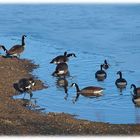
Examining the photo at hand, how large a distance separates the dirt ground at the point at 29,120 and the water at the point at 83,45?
52 centimetres

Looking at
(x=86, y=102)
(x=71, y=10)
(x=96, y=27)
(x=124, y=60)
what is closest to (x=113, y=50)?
(x=124, y=60)

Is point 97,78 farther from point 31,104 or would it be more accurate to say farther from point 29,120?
point 29,120

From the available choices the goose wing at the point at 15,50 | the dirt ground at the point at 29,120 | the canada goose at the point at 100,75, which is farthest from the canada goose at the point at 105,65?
the goose wing at the point at 15,50

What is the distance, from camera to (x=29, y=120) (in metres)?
8.89

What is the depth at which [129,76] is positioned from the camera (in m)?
15.6

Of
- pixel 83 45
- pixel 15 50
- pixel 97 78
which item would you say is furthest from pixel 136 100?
pixel 83 45

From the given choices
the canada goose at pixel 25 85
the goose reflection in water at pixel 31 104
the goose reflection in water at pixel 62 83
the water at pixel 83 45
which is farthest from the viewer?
the goose reflection in water at pixel 62 83

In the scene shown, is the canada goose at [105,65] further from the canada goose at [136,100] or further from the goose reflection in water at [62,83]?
the canada goose at [136,100]

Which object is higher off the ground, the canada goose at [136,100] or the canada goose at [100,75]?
the canada goose at [100,75]

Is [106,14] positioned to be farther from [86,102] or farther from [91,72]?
[86,102]

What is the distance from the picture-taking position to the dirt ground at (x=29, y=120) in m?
7.31

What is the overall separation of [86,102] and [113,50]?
283 inches

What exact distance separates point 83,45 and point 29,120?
466 inches

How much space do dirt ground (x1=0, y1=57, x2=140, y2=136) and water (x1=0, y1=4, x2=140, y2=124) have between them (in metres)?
0.52
